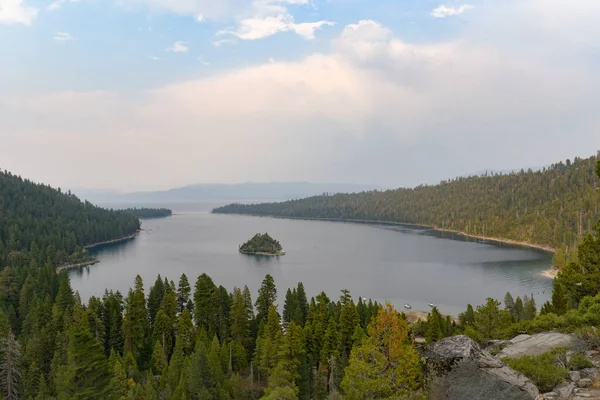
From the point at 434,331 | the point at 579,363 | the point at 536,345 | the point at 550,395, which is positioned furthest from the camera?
the point at 434,331

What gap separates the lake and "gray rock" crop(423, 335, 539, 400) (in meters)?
69.3

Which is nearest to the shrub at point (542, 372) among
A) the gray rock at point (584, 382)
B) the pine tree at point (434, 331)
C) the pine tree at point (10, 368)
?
the gray rock at point (584, 382)

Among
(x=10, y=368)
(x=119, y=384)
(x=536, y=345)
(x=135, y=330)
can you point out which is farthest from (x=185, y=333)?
(x=536, y=345)

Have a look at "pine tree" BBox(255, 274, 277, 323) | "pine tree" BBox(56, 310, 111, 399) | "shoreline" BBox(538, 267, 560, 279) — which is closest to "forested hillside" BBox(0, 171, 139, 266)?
"pine tree" BBox(255, 274, 277, 323)

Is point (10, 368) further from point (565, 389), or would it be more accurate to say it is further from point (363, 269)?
point (363, 269)

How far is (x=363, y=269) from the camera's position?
395ft

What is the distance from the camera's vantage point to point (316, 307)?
2019 inches

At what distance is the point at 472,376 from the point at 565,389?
10.8 ft

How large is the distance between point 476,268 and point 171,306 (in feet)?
314

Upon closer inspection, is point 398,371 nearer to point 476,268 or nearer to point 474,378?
point 474,378

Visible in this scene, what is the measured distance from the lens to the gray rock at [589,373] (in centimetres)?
1412

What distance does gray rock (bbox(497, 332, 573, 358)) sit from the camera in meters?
19.9

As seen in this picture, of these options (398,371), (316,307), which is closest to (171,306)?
(316,307)

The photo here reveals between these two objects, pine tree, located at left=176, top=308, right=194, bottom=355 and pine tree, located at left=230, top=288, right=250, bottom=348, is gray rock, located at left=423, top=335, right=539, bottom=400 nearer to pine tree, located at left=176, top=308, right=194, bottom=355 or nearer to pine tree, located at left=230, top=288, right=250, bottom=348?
pine tree, located at left=176, top=308, right=194, bottom=355
